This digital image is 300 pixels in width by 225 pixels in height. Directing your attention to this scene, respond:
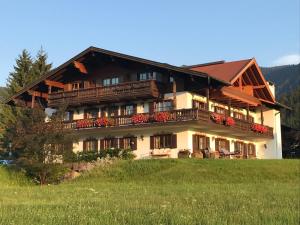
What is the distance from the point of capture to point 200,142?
121 feet

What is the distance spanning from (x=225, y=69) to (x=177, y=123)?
859cm

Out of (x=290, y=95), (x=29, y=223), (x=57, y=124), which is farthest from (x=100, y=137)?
(x=290, y=95)

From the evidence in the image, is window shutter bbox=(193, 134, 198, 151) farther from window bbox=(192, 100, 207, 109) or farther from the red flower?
window bbox=(192, 100, 207, 109)

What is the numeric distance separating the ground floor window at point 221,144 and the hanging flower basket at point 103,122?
27.9 ft

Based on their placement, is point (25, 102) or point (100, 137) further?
point (25, 102)

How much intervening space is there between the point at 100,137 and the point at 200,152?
8.54m

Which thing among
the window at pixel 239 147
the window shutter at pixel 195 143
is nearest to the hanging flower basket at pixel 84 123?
the window shutter at pixel 195 143

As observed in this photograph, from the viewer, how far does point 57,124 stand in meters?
28.2

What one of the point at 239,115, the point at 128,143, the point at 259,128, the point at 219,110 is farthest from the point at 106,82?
the point at 259,128

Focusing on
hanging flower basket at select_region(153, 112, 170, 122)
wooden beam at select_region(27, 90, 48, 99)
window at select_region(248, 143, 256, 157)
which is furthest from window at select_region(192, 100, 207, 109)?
wooden beam at select_region(27, 90, 48, 99)

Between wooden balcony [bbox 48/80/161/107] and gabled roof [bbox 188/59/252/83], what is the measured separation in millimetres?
4655

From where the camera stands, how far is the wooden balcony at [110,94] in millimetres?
36391

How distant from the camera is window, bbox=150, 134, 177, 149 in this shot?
36.1 metres

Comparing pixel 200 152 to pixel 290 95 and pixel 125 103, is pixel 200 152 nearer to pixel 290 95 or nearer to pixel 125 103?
pixel 125 103
